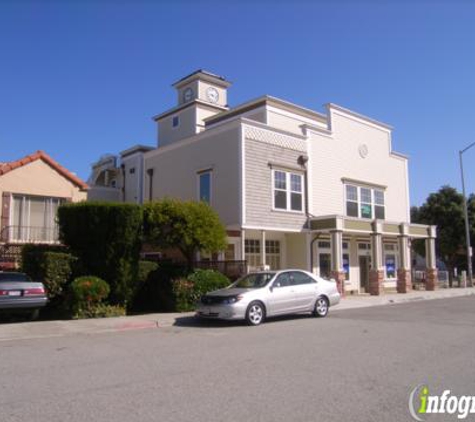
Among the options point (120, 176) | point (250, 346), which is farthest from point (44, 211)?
point (250, 346)

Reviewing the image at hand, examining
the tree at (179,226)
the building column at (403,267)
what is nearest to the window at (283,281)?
the tree at (179,226)

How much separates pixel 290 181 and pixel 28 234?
11679mm

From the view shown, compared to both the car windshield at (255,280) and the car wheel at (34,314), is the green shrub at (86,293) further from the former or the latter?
the car windshield at (255,280)

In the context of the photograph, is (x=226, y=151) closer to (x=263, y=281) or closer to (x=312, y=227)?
(x=312, y=227)

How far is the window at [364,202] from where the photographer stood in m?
27.5

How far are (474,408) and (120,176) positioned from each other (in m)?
28.0

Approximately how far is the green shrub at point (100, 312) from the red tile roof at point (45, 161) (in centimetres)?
829

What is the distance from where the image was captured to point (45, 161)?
21703 mm

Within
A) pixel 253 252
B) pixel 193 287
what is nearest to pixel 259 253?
pixel 253 252

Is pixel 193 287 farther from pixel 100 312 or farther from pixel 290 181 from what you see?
pixel 290 181

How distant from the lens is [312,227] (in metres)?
24.6

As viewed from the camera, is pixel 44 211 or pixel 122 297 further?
pixel 44 211

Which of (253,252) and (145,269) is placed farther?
(253,252)

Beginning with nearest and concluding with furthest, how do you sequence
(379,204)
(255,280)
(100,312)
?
(255,280)
(100,312)
(379,204)
